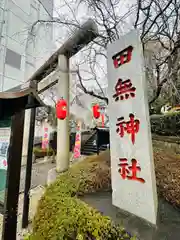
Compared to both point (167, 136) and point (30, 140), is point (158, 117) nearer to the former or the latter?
point (167, 136)

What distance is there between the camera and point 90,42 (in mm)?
5426

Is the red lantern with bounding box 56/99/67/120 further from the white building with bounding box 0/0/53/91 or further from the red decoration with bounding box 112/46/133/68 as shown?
the white building with bounding box 0/0/53/91

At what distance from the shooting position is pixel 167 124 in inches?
253

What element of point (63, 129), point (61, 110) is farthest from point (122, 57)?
point (63, 129)

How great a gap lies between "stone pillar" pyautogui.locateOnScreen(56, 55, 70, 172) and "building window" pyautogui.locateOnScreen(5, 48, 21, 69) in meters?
7.54

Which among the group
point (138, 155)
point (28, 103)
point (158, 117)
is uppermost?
point (158, 117)

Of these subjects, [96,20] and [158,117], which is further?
[158,117]

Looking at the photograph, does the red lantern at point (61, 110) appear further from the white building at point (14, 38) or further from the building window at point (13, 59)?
the building window at point (13, 59)

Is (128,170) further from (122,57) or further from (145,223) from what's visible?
(122,57)

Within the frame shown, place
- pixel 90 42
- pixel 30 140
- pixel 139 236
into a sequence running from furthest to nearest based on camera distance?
pixel 90 42
pixel 30 140
pixel 139 236

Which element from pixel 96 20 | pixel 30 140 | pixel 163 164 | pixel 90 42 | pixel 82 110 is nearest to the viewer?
pixel 163 164

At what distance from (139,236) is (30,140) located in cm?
331

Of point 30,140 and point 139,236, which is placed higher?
point 30,140

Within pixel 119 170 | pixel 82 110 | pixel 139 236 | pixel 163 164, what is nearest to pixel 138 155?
pixel 119 170
